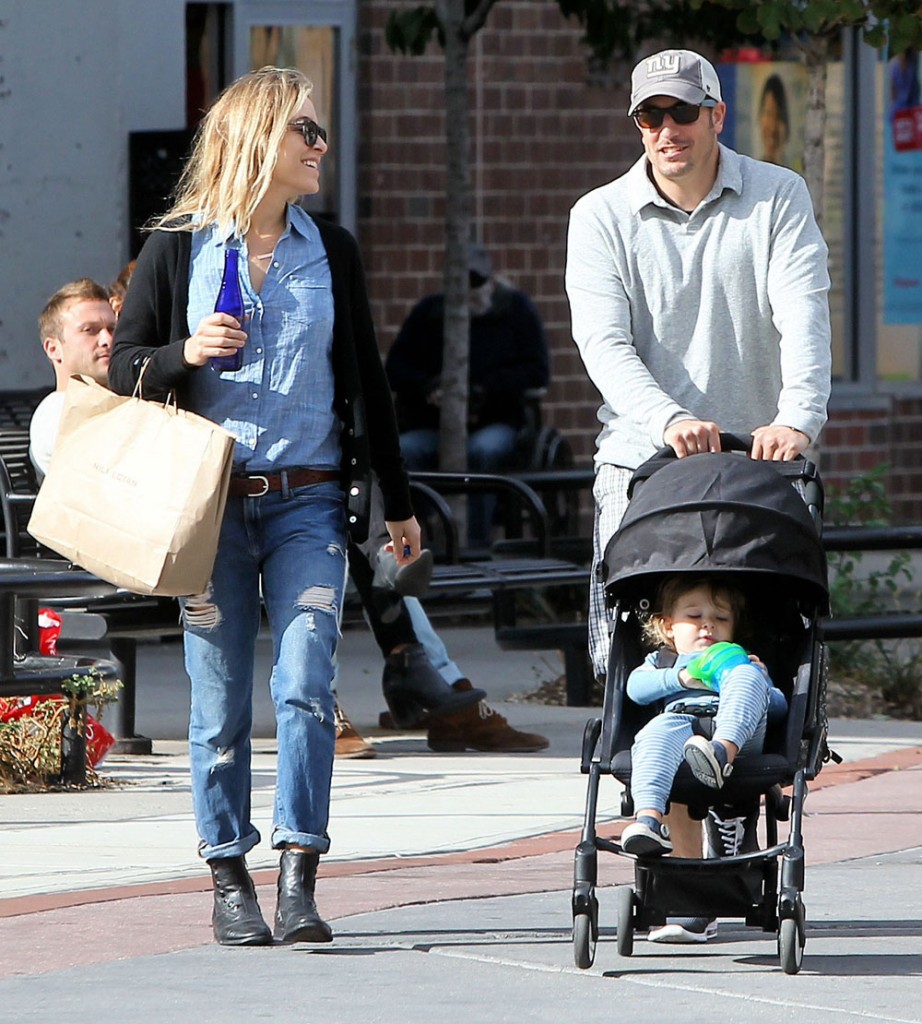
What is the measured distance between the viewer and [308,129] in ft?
18.7

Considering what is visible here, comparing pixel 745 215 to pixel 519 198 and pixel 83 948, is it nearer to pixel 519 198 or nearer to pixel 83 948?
pixel 83 948

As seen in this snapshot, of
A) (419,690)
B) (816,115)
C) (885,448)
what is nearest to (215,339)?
(419,690)

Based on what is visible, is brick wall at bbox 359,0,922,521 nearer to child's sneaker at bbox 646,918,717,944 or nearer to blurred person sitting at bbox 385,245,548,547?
blurred person sitting at bbox 385,245,548,547

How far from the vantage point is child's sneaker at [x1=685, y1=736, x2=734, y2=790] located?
17.2 feet

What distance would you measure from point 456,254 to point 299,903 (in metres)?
7.31

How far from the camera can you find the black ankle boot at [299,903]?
220 inches

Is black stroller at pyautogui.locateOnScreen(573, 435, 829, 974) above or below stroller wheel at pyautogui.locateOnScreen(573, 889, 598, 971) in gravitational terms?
above

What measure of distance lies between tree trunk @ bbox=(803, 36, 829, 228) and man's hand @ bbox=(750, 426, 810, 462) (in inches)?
200

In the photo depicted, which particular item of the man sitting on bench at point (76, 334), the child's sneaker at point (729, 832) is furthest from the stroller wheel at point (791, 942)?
the man sitting on bench at point (76, 334)

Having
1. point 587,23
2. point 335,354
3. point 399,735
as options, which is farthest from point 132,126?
point 335,354

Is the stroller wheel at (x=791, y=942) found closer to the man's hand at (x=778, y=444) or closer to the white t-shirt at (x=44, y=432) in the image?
the man's hand at (x=778, y=444)

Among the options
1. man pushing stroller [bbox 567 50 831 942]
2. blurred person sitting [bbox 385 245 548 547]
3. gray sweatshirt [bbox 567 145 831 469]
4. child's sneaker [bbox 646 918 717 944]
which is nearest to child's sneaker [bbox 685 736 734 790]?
child's sneaker [bbox 646 918 717 944]

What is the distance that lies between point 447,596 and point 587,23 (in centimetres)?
420

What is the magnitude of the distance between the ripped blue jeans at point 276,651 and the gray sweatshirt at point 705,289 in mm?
773
